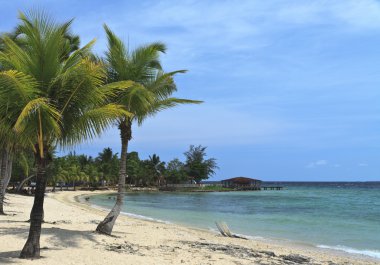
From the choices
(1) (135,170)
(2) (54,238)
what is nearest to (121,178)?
(2) (54,238)

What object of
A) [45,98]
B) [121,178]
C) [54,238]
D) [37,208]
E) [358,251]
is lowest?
[358,251]

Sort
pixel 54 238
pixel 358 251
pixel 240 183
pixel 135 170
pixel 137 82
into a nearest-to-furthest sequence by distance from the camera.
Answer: pixel 54 238
pixel 137 82
pixel 358 251
pixel 135 170
pixel 240 183

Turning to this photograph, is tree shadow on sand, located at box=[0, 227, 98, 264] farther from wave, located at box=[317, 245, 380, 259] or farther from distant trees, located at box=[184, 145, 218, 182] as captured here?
distant trees, located at box=[184, 145, 218, 182]

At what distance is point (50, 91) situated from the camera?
8.56 meters

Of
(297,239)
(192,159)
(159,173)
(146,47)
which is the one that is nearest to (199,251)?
(146,47)

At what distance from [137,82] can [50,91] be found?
509cm

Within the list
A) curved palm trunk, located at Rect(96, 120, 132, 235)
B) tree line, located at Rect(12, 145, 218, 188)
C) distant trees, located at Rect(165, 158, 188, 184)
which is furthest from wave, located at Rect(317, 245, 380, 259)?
distant trees, located at Rect(165, 158, 188, 184)

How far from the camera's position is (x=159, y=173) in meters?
A: 108

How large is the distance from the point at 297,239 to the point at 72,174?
62.6 m

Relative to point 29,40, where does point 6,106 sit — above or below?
below

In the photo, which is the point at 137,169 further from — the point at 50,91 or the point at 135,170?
the point at 50,91

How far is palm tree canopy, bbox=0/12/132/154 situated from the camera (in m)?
8.00

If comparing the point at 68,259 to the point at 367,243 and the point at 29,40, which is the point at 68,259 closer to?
the point at 29,40

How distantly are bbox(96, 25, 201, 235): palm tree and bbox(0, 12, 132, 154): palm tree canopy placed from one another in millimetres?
3803
